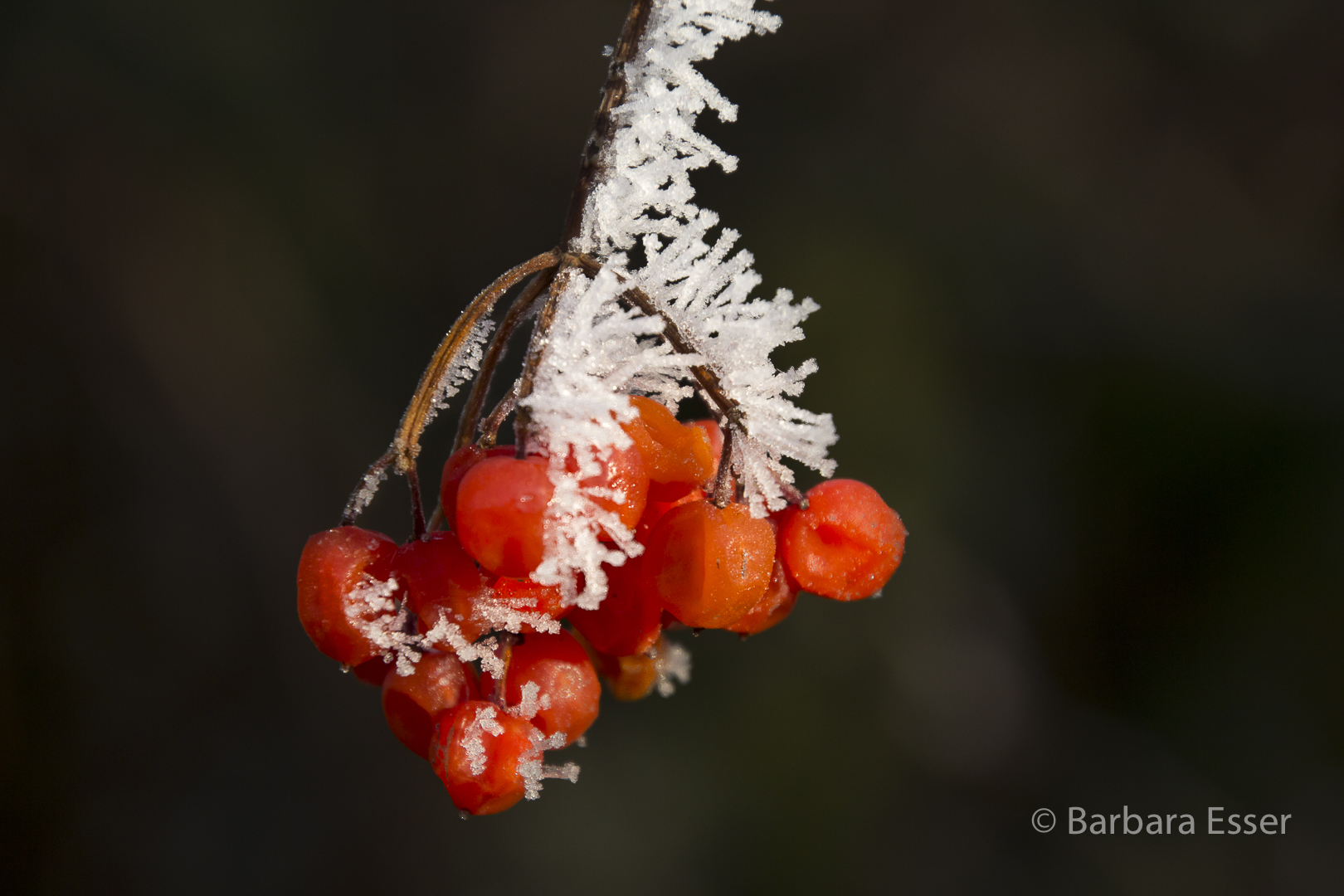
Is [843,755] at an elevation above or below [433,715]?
below

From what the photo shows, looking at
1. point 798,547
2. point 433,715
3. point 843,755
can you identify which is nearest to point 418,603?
point 433,715

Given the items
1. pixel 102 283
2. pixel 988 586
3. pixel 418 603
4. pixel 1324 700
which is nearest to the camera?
pixel 418 603

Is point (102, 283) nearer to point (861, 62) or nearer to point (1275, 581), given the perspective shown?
point (861, 62)

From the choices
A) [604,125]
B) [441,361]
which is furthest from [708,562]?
[604,125]

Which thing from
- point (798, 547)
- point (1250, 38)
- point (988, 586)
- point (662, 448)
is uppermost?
point (1250, 38)

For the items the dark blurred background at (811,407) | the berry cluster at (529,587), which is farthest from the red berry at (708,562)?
the dark blurred background at (811,407)

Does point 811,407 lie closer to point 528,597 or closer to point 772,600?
point 772,600

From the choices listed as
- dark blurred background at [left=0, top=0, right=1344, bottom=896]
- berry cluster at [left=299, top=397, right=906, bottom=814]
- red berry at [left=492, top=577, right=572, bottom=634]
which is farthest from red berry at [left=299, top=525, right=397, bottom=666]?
dark blurred background at [left=0, top=0, right=1344, bottom=896]
